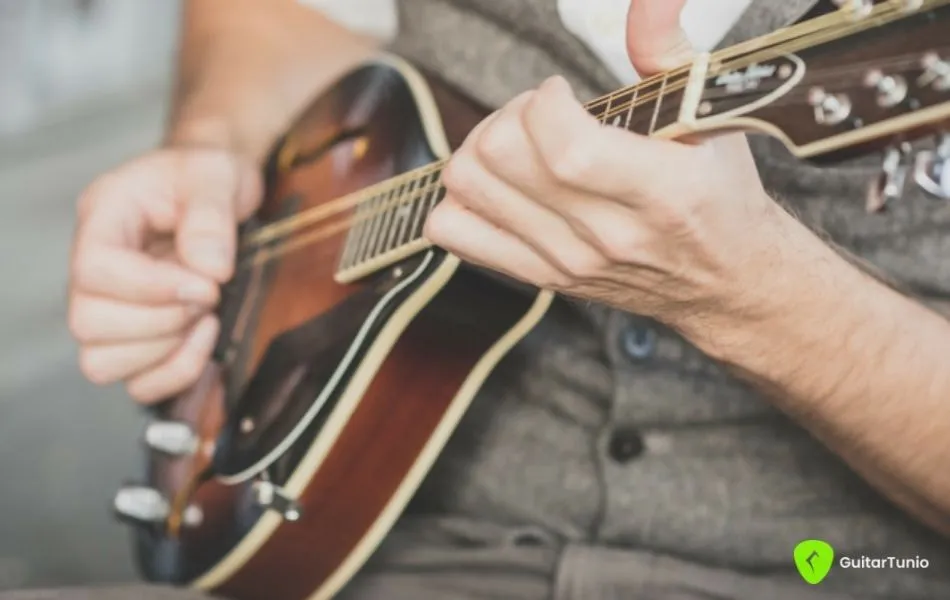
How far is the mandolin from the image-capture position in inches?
29.0

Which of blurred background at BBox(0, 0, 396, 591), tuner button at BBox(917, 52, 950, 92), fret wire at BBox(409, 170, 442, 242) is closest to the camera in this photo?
tuner button at BBox(917, 52, 950, 92)

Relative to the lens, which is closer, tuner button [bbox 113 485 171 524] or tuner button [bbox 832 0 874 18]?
tuner button [bbox 832 0 874 18]

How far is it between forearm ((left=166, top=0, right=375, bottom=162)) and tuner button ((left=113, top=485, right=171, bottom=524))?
0.31m

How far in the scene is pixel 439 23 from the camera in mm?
894

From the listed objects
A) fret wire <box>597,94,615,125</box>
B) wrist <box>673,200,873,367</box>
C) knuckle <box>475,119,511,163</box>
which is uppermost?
knuckle <box>475,119,511,163</box>

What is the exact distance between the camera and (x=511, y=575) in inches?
30.3

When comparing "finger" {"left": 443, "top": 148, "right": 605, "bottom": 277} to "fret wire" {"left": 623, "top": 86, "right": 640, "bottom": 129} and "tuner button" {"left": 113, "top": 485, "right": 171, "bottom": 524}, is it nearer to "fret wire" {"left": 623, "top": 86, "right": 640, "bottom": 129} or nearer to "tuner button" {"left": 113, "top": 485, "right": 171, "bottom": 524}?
"fret wire" {"left": 623, "top": 86, "right": 640, "bottom": 129}

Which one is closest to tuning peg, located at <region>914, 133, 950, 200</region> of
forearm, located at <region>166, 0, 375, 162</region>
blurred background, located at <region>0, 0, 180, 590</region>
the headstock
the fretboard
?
the headstock

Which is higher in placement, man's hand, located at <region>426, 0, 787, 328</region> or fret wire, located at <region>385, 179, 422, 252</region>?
man's hand, located at <region>426, 0, 787, 328</region>

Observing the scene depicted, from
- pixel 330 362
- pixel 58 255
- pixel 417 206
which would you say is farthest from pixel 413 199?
pixel 58 255

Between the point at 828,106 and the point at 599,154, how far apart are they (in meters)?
0.10

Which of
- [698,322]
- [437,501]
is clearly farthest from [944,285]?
[437,501]

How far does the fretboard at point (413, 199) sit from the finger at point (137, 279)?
0.36 ft

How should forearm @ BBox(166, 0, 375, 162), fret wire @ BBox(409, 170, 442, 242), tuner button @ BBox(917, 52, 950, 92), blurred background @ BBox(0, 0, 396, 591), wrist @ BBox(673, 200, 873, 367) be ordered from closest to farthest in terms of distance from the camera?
tuner button @ BBox(917, 52, 950, 92)
wrist @ BBox(673, 200, 873, 367)
fret wire @ BBox(409, 170, 442, 242)
forearm @ BBox(166, 0, 375, 162)
blurred background @ BBox(0, 0, 396, 591)
